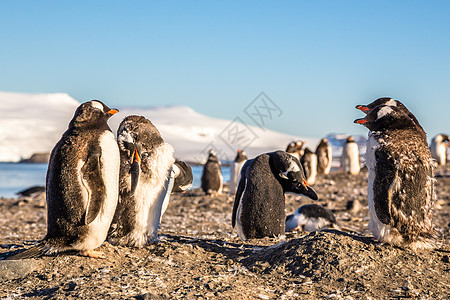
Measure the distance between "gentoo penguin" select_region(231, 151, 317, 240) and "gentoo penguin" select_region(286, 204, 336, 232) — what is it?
4.66 feet

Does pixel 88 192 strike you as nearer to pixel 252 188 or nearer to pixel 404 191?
pixel 252 188

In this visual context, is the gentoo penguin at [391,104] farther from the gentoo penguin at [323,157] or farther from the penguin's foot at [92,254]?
the gentoo penguin at [323,157]

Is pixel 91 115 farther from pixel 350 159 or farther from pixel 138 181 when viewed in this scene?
pixel 350 159

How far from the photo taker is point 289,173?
19.9 ft

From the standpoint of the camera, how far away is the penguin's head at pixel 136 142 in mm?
5188

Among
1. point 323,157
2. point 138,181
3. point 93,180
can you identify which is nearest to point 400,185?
point 138,181

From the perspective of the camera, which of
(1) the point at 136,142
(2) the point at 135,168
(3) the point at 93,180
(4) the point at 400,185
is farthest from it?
(1) the point at 136,142

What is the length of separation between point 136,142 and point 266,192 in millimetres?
1615

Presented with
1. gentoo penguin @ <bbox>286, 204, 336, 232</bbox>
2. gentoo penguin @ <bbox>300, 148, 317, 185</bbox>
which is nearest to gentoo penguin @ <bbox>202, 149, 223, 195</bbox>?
gentoo penguin @ <bbox>300, 148, 317, 185</bbox>

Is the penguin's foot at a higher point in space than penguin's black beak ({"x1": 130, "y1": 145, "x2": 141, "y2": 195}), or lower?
lower

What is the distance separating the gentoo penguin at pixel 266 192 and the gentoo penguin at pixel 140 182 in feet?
3.46

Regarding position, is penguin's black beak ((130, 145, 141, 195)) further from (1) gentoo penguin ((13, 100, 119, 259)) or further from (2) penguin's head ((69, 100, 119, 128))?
(2) penguin's head ((69, 100, 119, 128))

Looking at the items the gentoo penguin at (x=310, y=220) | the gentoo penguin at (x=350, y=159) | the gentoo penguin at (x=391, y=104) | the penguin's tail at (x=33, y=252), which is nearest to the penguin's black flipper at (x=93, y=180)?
the penguin's tail at (x=33, y=252)

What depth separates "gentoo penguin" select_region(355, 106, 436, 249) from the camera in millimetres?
4891
